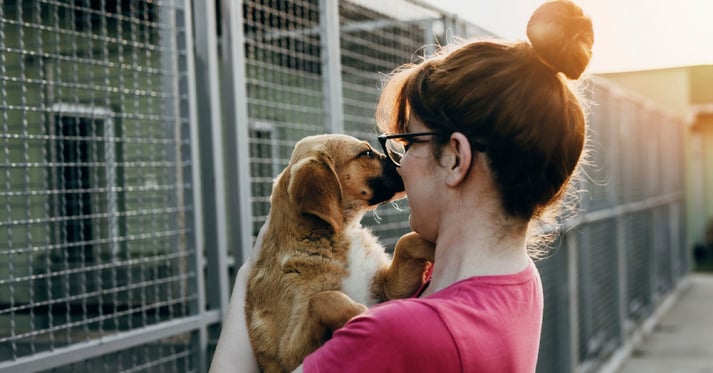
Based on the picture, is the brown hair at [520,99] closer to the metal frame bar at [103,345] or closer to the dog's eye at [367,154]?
the dog's eye at [367,154]

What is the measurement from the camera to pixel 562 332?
6.12 m

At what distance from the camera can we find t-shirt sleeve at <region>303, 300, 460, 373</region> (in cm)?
143

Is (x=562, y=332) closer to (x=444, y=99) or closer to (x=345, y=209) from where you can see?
(x=345, y=209)

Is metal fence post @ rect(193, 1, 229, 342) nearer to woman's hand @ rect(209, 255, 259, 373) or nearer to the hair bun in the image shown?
woman's hand @ rect(209, 255, 259, 373)

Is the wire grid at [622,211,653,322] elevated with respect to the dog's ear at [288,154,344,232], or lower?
lower

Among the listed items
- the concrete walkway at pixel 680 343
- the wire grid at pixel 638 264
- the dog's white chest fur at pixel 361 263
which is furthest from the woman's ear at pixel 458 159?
the wire grid at pixel 638 264

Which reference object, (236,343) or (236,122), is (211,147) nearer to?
(236,122)

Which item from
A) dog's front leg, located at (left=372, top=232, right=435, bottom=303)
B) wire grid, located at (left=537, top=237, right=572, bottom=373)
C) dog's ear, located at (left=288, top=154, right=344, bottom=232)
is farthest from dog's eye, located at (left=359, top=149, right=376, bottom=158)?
wire grid, located at (left=537, top=237, right=572, bottom=373)

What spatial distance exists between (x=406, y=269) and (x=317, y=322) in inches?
13.2

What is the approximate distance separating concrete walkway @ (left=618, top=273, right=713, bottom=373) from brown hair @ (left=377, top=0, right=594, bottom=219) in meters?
7.40

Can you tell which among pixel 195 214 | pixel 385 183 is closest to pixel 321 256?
pixel 385 183

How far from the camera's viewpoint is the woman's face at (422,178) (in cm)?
169

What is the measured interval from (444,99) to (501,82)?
120 mm

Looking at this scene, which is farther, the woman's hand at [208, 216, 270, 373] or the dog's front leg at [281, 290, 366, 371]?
the woman's hand at [208, 216, 270, 373]
